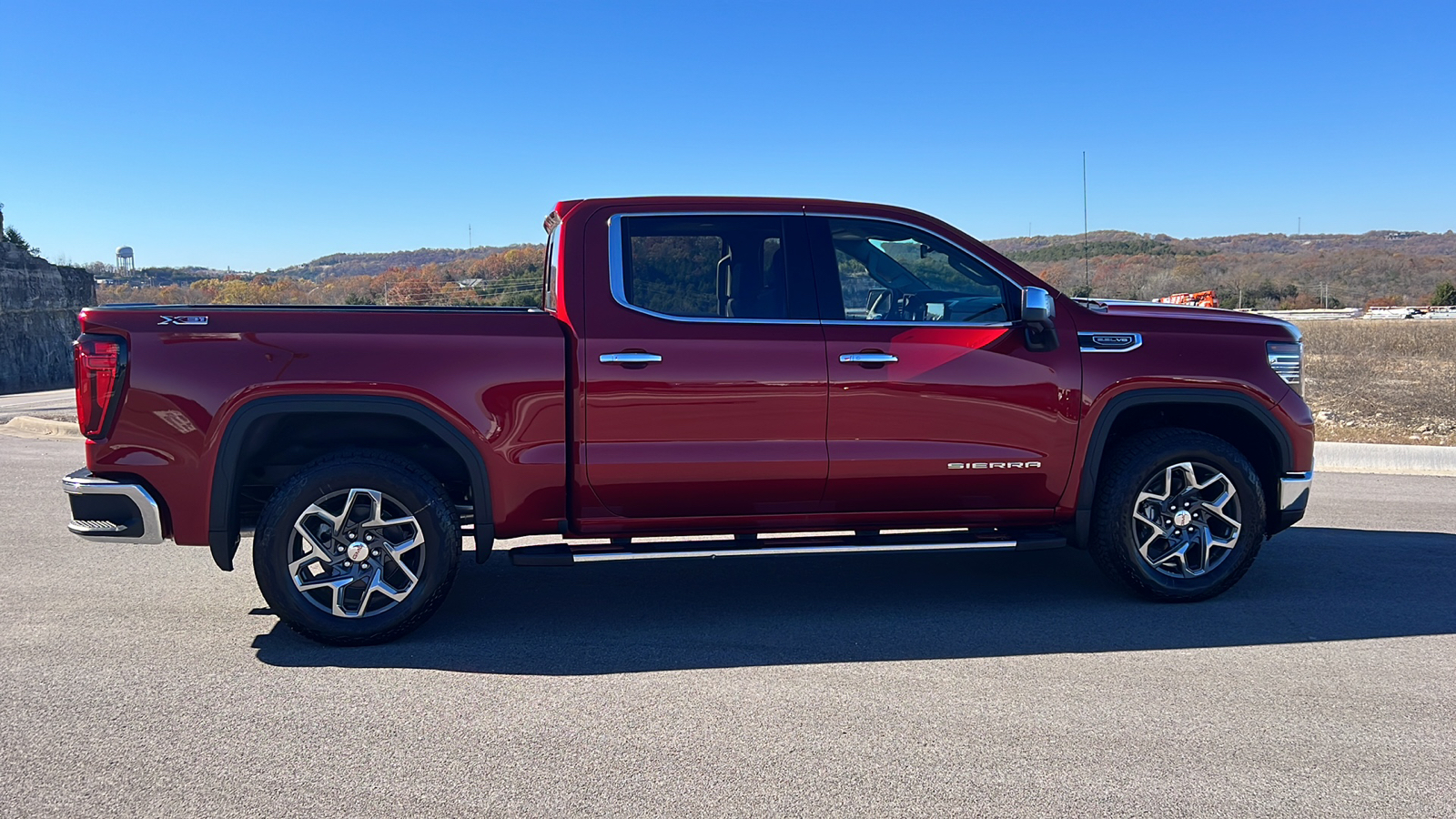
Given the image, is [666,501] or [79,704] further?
[666,501]

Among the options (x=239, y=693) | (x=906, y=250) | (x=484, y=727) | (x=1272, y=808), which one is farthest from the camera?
(x=906, y=250)

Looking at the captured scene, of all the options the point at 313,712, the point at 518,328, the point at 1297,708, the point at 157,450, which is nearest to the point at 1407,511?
the point at 1297,708

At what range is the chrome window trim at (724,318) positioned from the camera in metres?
5.09

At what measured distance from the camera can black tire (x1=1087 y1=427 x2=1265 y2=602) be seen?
539 centimetres

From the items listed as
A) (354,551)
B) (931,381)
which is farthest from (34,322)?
(931,381)

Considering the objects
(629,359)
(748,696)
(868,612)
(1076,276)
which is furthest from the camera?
(1076,276)

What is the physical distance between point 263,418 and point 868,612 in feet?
9.98

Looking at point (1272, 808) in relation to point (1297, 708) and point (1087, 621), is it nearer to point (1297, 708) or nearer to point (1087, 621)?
point (1297, 708)

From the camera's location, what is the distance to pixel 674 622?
522cm

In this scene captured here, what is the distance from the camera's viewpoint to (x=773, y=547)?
5.08 meters

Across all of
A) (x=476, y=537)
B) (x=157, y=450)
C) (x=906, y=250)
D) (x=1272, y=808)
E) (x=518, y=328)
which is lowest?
(x=1272, y=808)

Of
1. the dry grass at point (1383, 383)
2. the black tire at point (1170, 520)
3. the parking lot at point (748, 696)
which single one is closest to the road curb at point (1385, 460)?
the dry grass at point (1383, 383)

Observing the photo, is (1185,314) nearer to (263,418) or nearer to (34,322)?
(263,418)

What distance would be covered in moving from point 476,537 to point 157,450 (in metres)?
1.45
